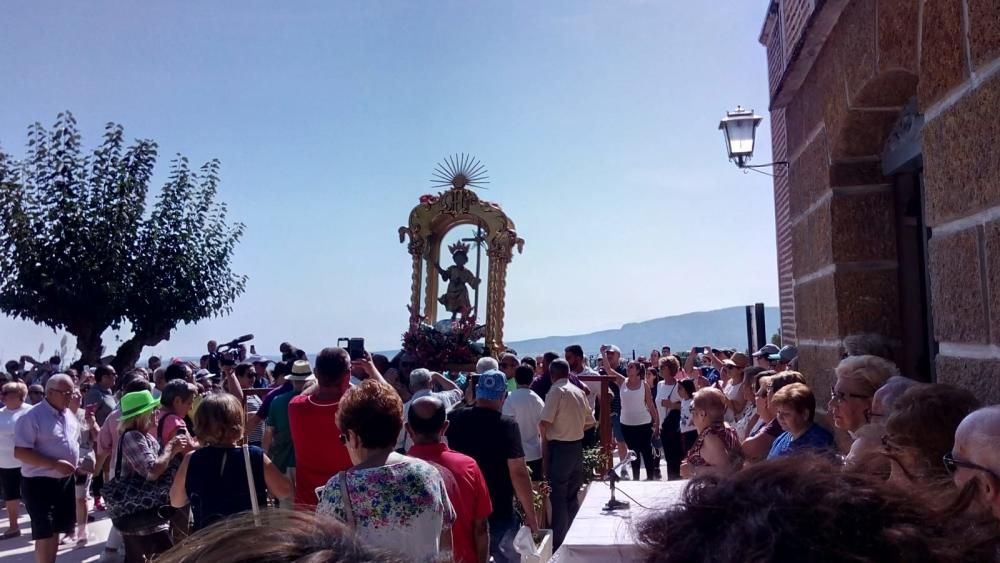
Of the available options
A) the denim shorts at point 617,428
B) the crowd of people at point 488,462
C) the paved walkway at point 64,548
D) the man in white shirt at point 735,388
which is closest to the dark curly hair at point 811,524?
the crowd of people at point 488,462

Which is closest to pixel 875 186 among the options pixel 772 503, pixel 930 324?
pixel 930 324

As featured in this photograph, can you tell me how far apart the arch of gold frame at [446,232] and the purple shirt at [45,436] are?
312 inches

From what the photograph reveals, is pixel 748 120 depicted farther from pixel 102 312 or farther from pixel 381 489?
pixel 102 312

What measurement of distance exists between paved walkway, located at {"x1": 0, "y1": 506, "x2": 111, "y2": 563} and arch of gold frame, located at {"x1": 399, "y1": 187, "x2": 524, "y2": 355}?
671 centimetres

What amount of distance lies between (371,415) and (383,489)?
359 mm

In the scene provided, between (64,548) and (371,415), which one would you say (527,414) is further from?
(64,548)

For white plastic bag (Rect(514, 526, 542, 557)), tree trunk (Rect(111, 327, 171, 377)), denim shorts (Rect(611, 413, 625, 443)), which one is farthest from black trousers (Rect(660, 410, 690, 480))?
tree trunk (Rect(111, 327, 171, 377))

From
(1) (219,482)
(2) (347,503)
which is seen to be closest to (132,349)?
(1) (219,482)

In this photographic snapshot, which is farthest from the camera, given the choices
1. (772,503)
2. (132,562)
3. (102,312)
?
(102,312)

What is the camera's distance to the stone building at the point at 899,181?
7.82 feet

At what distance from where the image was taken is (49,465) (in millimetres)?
6746

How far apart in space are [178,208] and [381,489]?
14461 mm

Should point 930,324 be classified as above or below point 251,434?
above

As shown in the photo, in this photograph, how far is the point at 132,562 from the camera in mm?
4953
